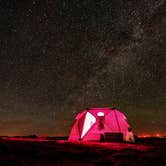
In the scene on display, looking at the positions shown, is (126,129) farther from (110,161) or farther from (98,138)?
(110,161)

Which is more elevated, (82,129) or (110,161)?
(82,129)

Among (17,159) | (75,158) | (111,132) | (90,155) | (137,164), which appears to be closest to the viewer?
(137,164)

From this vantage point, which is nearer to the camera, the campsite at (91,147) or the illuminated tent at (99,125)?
the campsite at (91,147)

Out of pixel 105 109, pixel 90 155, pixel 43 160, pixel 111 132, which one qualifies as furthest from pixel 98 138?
pixel 43 160

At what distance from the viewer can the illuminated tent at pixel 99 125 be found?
21.5 metres

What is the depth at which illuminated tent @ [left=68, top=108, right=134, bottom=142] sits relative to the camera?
21547 mm

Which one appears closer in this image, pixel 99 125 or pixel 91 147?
pixel 91 147

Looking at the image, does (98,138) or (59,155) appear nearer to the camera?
(59,155)

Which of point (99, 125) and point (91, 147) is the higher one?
point (99, 125)

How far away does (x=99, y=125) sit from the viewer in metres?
21.8

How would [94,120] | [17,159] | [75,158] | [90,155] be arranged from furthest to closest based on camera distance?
[94,120] < [90,155] < [75,158] < [17,159]

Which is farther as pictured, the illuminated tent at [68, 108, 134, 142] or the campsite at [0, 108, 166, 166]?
the illuminated tent at [68, 108, 134, 142]

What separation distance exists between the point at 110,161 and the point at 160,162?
160cm

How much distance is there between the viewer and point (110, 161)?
31.7 feet
